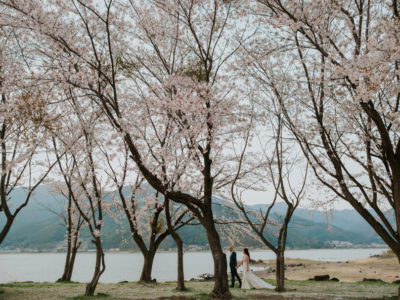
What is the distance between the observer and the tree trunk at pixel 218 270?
35.1ft

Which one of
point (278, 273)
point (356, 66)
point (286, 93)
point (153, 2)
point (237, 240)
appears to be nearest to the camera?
point (356, 66)

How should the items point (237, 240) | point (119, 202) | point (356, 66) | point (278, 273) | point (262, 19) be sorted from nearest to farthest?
1. point (356, 66)
2. point (262, 19)
3. point (278, 273)
4. point (119, 202)
5. point (237, 240)

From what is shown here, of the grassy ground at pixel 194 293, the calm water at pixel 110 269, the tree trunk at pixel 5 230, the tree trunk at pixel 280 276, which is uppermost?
the tree trunk at pixel 5 230

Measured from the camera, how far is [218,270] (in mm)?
10867

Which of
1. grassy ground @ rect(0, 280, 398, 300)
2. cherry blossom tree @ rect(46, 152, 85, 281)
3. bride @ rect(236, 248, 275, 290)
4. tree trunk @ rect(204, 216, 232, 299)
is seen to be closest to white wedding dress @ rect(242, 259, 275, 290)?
bride @ rect(236, 248, 275, 290)

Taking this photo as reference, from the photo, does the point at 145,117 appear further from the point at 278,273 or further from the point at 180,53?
the point at 278,273

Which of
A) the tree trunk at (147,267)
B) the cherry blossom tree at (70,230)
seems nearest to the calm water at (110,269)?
the cherry blossom tree at (70,230)

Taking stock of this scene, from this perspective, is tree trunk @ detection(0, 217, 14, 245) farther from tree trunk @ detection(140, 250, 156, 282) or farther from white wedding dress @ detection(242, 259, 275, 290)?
white wedding dress @ detection(242, 259, 275, 290)

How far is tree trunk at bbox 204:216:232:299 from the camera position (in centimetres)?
1070

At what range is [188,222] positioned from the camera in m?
18.4

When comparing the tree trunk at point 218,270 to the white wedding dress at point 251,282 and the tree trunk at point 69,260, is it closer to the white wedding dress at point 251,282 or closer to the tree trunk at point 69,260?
the white wedding dress at point 251,282

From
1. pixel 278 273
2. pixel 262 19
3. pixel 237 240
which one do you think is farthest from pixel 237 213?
pixel 262 19

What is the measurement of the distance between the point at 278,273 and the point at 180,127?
7086mm

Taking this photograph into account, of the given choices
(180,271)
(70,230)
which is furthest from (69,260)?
(180,271)
